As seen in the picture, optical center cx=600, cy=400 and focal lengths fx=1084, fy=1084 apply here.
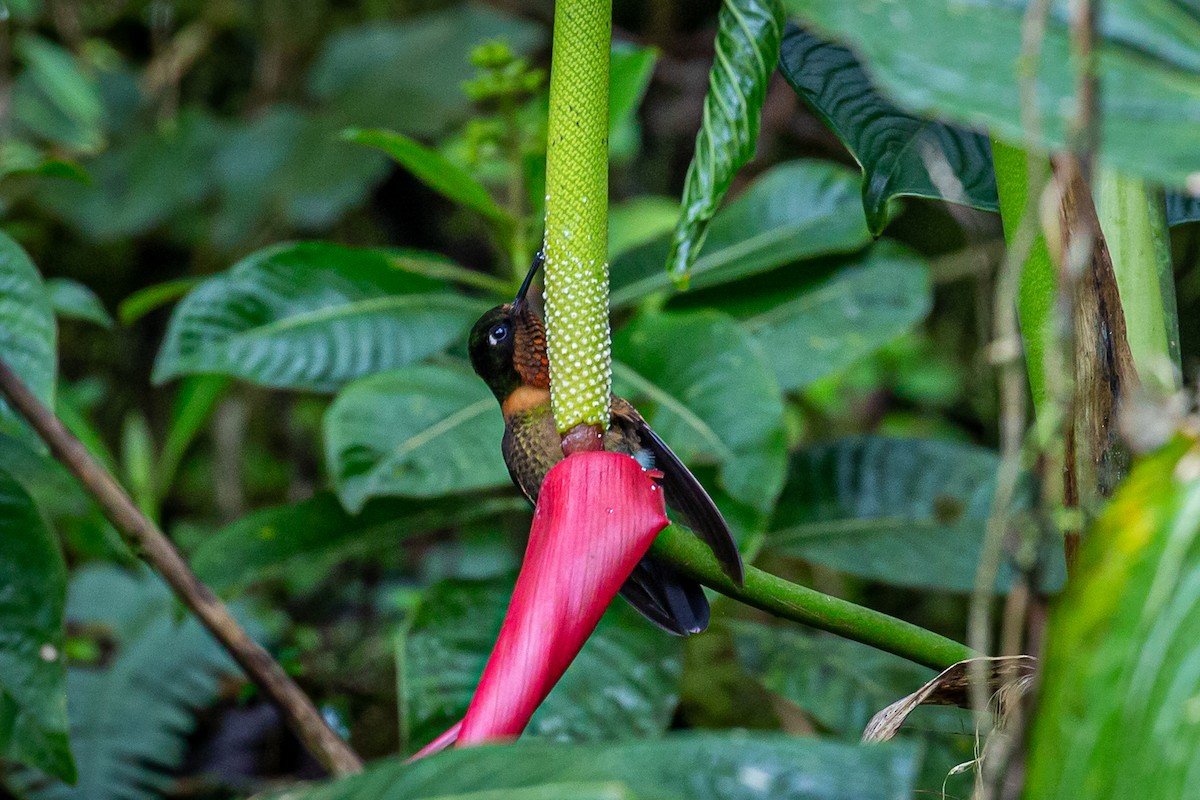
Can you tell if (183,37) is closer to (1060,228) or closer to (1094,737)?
(1060,228)

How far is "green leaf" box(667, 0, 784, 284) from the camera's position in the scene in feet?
1.58

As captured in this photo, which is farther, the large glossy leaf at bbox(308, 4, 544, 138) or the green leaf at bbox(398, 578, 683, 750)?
the large glossy leaf at bbox(308, 4, 544, 138)

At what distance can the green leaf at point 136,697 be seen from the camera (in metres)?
1.18

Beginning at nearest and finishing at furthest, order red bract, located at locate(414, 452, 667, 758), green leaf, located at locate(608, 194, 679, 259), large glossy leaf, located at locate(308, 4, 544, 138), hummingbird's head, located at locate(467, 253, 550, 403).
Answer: red bract, located at locate(414, 452, 667, 758) → hummingbird's head, located at locate(467, 253, 550, 403) → green leaf, located at locate(608, 194, 679, 259) → large glossy leaf, located at locate(308, 4, 544, 138)

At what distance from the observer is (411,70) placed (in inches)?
93.1

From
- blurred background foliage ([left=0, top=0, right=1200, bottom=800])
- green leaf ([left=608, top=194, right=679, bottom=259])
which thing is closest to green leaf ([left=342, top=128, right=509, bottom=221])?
blurred background foliage ([left=0, top=0, right=1200, bottom=800])

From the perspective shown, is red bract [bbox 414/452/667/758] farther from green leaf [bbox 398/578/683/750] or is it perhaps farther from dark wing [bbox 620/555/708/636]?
green leaf [bbox 398/578/683/750]

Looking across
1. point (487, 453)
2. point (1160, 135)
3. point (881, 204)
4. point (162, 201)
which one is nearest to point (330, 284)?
point (487, 453)

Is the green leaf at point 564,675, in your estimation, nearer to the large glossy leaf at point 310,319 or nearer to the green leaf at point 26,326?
the large glossy leaf at point 310,319

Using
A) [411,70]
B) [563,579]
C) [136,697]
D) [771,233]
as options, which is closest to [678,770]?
[563,579]

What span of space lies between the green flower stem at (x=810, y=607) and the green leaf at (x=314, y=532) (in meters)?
0.57

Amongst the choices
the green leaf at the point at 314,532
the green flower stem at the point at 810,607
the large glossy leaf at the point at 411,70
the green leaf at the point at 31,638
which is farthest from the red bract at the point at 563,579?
the large glossy leaf at the point at 411,70

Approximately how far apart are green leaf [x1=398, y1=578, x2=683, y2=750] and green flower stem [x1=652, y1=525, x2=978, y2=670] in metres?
0.42

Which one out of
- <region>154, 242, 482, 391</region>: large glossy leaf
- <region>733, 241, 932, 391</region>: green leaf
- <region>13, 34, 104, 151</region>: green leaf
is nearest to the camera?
<region>154, 242, 482, 391</region>: large glossy leaf
